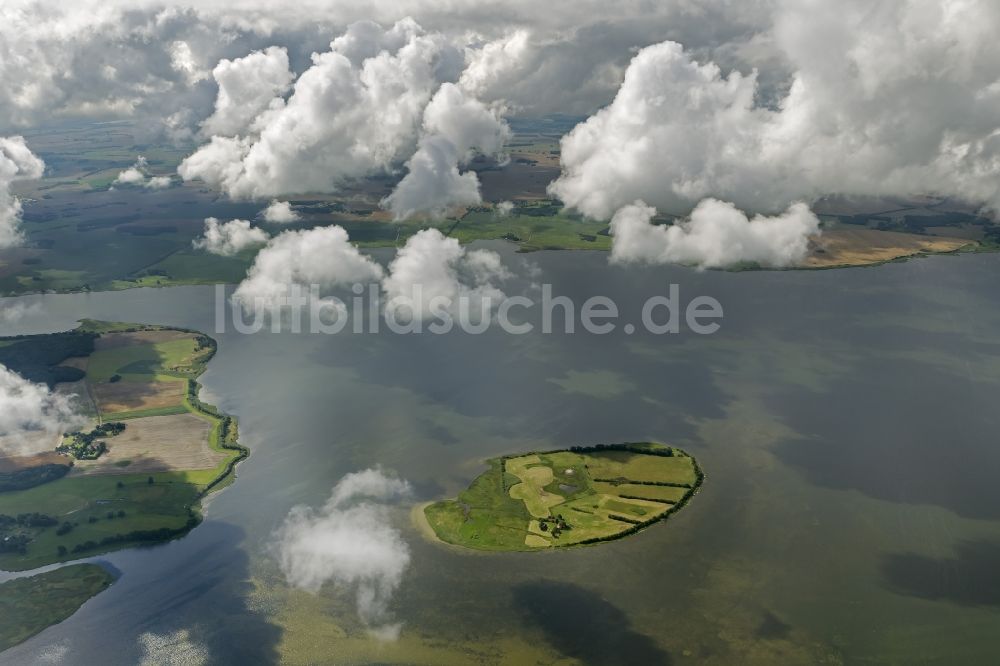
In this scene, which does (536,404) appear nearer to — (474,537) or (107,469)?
(474,537)

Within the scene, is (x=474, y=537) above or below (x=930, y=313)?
below

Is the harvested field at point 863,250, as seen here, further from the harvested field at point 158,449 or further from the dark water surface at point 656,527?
the harvested field at point 158,449

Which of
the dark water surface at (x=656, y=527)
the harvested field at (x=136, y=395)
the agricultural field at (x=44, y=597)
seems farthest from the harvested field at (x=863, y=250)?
the agricultural field at (x=44, y=597)

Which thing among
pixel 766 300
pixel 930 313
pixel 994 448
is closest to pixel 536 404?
pixel 994 448

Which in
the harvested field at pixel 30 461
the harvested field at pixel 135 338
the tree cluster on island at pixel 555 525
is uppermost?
the harvested field at pixel 135 338

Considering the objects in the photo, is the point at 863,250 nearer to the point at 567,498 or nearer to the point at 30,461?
the point at 567,498
